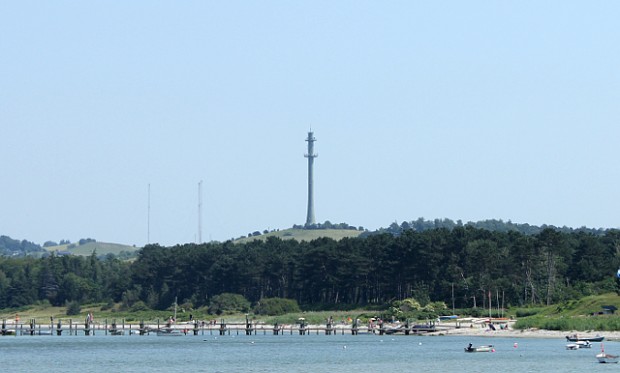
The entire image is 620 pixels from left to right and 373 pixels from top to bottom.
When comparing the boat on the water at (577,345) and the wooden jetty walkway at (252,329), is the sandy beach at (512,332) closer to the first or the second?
the wooden jetty walkway at (252,329)

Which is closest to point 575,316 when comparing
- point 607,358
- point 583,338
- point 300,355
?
point 583,338

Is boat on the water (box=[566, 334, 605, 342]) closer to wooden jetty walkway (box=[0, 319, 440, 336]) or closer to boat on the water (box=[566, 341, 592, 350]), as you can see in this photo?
boat on the water (box=[566, 341, 592, 350])

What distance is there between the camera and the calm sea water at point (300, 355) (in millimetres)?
112312

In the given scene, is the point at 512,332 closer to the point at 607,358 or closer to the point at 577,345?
the point at 577,345

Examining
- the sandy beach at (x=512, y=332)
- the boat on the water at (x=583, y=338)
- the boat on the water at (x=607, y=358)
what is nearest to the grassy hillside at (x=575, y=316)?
the sandy beach at (x=512, y=332)

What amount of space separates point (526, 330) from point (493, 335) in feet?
13.2

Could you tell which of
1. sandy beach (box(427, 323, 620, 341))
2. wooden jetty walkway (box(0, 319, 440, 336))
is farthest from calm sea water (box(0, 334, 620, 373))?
wooden jetty walkway (box(0, 319, 440, 336))

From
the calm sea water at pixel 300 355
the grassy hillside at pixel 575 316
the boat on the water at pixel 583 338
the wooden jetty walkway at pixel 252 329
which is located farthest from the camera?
the wooden jetty walkway at pixel 252 329

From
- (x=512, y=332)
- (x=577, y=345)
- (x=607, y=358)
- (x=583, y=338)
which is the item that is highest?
(x=512, y=332)

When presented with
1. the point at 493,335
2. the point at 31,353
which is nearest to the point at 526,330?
the point at 493,335

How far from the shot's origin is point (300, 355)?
13012 centimetres

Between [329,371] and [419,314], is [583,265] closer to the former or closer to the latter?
[419,314]

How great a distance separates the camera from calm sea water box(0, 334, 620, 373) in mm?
112312

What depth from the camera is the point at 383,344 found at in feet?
489
